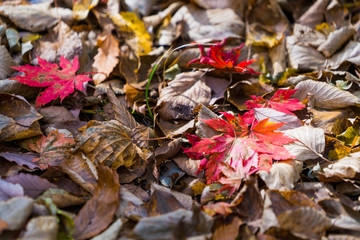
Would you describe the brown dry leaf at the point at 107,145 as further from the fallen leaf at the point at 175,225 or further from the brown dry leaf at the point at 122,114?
the fallen leaf at the point at 175,225

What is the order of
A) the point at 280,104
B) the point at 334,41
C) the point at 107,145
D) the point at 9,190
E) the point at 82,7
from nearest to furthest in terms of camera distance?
the point at 9,190, the point at 107,145, the point at 280,104, the point at 334,41, the point at 82,7

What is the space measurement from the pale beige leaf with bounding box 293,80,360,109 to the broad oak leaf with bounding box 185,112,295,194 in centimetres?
34

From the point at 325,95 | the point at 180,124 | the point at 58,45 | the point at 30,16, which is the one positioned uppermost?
the point at 30,16

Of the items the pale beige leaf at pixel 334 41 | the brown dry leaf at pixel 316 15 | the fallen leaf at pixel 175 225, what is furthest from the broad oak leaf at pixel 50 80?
the brown dry leaf at pixel 316 15

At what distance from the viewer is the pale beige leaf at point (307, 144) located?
3.85 feet

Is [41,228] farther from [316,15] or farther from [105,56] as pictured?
[316,15]

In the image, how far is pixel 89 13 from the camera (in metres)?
1.97

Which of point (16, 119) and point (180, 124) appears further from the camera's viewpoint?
point (180, 124)

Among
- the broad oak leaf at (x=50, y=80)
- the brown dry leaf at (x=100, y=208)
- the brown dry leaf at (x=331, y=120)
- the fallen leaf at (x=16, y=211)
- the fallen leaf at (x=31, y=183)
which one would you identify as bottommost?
the brown dry leaf at (x=100, y=208)

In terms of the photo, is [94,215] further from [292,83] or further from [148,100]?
[292,83]

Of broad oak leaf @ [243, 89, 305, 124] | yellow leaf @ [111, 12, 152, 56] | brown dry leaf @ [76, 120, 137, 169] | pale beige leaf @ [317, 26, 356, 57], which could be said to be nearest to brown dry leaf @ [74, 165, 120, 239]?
brown dry leaf @ [76, 120, 137, 169]

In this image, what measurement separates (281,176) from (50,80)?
113cm

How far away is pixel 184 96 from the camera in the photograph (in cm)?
147

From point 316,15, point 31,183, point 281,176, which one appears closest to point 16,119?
point 31,183
